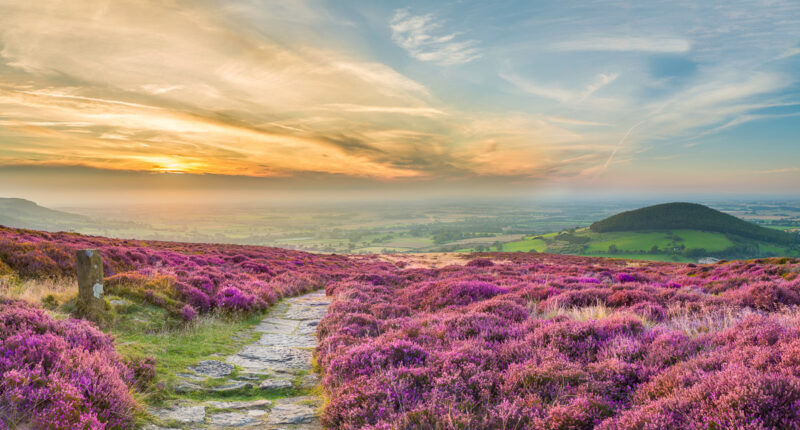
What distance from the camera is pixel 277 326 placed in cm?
1250

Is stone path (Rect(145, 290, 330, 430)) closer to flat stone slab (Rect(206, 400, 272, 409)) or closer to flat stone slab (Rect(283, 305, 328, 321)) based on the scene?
flat stone slab (Rect(206, 400, 272, 409))

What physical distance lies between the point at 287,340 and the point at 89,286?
5.15 metres

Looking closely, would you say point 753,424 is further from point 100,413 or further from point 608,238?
point 608,238

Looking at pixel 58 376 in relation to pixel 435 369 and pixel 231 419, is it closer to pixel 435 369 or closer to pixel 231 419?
pixel 231 419

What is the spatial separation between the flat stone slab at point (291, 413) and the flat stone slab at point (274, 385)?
0.57 meters

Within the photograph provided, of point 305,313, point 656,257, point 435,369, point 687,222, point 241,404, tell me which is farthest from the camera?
point 687,222

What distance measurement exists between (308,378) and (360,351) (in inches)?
57.8

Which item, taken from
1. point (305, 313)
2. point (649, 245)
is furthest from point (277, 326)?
point (649, 245)

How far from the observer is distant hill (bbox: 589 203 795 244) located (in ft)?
335

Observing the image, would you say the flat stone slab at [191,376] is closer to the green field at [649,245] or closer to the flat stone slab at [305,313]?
the flat stone slab at [305,313]

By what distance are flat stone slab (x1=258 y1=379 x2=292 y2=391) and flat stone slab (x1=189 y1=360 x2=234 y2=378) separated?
987 mm

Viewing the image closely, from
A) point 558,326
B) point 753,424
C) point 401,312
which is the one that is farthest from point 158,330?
point 753,424

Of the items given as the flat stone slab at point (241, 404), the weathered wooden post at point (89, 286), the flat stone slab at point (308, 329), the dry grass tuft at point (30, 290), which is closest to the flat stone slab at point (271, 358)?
the flat stone slab at point (308, 329)

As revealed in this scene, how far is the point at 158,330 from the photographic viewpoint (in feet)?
30.5
